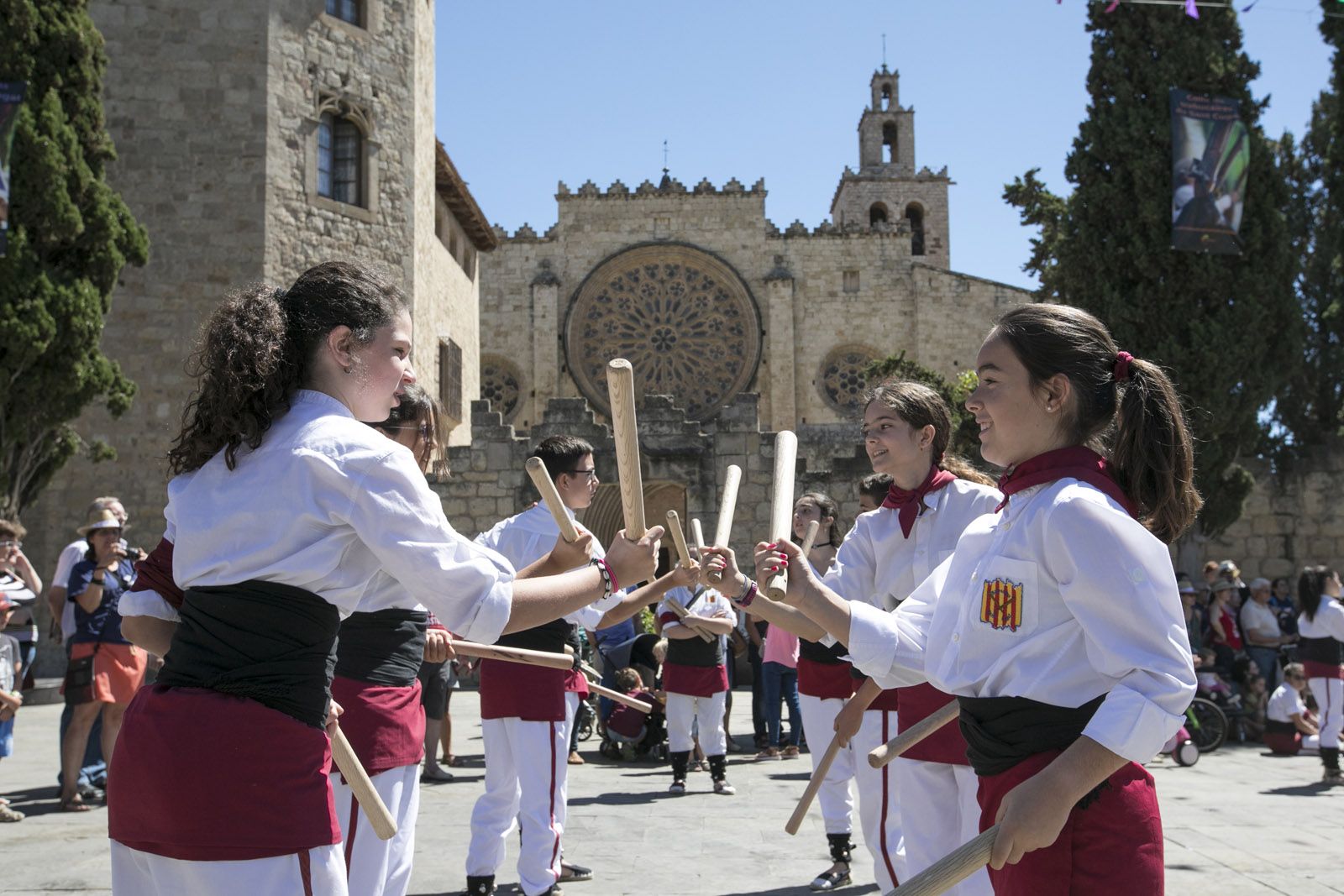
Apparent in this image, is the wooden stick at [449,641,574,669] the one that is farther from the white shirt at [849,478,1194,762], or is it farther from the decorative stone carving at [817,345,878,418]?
the decorative stone carving at [817,345,878,418]

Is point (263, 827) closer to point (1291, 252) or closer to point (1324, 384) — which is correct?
point (1291, 252)

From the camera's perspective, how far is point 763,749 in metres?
11.0

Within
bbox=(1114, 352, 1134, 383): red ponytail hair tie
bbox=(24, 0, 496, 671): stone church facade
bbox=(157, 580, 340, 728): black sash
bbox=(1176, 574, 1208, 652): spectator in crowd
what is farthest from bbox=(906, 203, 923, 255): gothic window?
bbox=(157, 580, 340, 728): black sash

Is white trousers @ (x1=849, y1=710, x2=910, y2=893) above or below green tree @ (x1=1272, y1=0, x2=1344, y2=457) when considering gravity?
below

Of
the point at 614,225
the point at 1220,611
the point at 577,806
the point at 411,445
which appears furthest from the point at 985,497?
the point at 614,225

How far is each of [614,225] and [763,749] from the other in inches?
1152

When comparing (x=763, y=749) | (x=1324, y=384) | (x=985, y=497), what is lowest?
(x=763, y=749)

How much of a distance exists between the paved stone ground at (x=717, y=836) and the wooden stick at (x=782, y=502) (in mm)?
2720

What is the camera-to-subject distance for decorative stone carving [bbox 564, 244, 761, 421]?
122ft

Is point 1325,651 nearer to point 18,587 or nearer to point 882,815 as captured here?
point 882,815

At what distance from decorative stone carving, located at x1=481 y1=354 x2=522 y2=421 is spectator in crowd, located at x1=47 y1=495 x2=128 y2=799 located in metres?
29.2

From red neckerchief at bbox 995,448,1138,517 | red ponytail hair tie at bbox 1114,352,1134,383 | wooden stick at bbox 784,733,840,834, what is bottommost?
wooden stick at bbox 784,733,840,834

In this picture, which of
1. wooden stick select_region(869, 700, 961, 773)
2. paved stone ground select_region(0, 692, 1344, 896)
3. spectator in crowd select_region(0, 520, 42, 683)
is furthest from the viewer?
spectator in crowd select_region(0, 520, 42, 683)

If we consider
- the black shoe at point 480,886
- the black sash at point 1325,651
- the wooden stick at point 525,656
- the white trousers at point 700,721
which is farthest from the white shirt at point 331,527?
the black sash at point 1325,651
